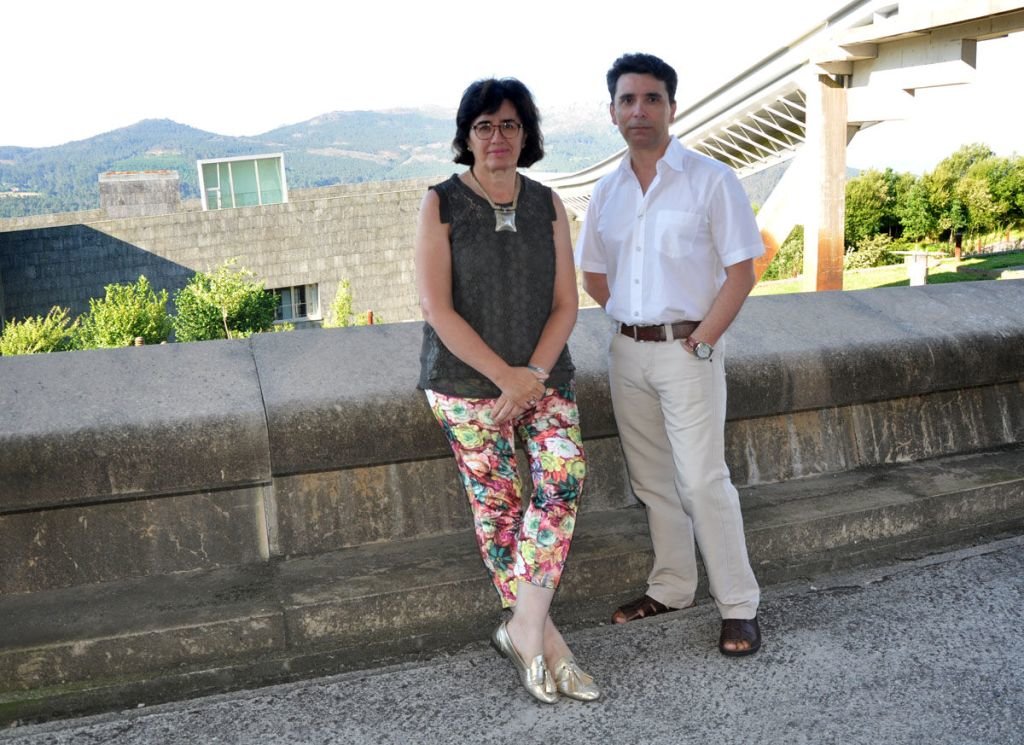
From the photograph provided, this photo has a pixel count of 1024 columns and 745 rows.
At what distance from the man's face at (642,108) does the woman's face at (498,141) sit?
0.38 m

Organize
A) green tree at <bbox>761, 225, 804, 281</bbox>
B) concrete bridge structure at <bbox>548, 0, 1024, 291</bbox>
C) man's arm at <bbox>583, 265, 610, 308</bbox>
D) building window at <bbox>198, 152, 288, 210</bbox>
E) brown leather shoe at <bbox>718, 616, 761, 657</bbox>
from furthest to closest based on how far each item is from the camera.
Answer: building window at <bbox>198, 152, 288, 210</bbox>
green tree at <bbox>761, 225, 804, 281</bbox>
concrete bridge structure at <bbox>548, 0, 1024, 291</bbox>
man's arm at <bbox>583, 265, 610, 308</bbox>
brown leather shoe at <bbox>718, 616, 761, 657</bbox>

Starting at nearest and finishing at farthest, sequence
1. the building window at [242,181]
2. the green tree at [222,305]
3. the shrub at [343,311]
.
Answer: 1. the green tree at [222,305]
2. the shrub at [343,311]
3. the building window at [242,181]

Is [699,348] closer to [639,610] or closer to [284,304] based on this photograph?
[639,610]

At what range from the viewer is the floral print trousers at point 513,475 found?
3049 mm

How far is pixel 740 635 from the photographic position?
3184mm

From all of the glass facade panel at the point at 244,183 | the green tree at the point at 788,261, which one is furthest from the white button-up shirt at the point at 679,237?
the glass facade panel at the point at 244,183

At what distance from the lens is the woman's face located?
304 cm

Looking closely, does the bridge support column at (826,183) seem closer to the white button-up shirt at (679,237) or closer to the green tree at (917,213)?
the green tree at (917,213)

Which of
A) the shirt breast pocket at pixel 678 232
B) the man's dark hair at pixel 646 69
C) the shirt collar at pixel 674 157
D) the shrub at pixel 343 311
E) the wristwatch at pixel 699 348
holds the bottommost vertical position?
the shrub at pixel 343 311

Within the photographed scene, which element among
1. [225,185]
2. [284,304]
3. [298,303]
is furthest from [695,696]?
[225,185]

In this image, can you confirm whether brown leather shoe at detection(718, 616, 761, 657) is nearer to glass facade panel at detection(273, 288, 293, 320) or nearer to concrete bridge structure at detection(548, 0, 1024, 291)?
concrete bridge structure at detection(548, 0, 1024, 291)

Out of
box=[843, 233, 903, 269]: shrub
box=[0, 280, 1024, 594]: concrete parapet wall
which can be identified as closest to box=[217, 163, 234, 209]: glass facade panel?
box=[843, 233, 903, 269]: shrub

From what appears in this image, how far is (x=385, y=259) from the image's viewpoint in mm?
41000

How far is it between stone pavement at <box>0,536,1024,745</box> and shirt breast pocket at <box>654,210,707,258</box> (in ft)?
3.89
